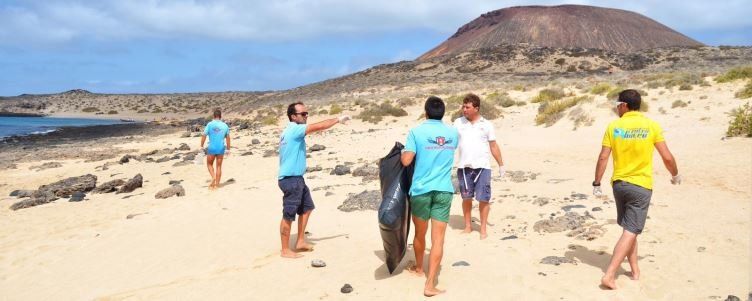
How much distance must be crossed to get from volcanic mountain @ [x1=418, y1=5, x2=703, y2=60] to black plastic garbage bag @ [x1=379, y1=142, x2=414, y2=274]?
73.3 meters

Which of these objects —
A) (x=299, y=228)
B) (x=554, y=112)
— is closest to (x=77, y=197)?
(x=299, y=228)

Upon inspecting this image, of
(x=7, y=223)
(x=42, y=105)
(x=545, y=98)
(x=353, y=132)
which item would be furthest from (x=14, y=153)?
(x=42, y=105)

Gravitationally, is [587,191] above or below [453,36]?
below

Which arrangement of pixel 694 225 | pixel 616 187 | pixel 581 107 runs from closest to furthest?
pixel 616 187, pixel 694 225, pixel 581 107

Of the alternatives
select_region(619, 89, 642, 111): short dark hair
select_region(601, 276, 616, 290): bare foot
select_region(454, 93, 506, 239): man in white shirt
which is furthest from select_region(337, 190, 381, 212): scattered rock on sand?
select_region(619, 89, 642, 111): short dark hair

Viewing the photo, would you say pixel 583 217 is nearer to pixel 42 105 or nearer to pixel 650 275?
pixel 650 275

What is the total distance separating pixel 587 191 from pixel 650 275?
362cm

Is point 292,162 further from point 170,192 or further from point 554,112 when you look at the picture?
point 554,112

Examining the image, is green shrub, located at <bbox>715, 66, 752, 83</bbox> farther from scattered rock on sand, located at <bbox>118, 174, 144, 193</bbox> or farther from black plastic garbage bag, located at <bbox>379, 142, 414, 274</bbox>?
scattered rock on sand, located at <bbox>118, 174, 144, 193</bbox>

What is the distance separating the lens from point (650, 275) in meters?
5.10

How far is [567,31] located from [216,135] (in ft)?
261

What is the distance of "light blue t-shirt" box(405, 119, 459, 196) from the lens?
4789 mm

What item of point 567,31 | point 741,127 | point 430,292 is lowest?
point 430,292

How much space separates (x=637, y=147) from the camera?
468 cm
